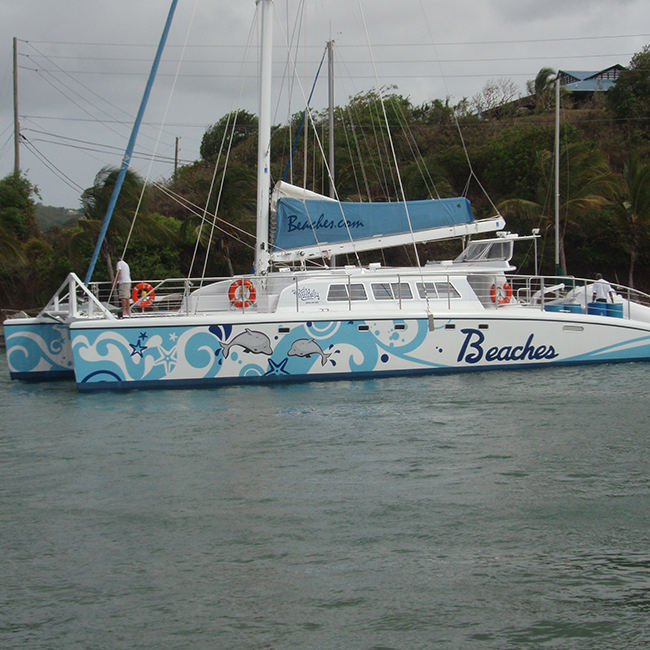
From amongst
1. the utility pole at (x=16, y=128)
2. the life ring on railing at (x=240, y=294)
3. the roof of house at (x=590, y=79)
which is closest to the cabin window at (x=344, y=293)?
the life ring on railing at (x=240, y=294)

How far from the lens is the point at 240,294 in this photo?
44.6ft

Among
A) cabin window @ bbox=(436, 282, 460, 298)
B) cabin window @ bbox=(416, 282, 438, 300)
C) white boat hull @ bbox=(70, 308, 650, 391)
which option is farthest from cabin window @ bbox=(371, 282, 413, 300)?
white boat hull @ bbox=(70, 308, 650, 391)

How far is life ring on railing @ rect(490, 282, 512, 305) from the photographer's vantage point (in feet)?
46.9

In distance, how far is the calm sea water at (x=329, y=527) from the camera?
15.0 ft

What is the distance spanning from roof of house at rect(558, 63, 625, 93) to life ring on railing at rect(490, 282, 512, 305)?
3920 centimetres

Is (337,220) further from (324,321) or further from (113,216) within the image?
(113,216)

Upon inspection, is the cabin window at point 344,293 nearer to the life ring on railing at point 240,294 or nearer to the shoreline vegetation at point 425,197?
the life ring on railing at point 240,294

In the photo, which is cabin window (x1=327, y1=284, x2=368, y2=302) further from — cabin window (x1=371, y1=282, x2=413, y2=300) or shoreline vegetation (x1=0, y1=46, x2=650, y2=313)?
shoreline vegetation (x1=0, y1=46, x2=650, y2=313)

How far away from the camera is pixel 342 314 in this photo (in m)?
12.9

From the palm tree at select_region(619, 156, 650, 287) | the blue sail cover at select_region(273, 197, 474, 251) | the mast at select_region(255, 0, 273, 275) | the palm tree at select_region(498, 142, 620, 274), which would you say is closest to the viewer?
the mast at select_region(255, 0, 273, 275)

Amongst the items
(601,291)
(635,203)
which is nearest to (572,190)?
(635,203)

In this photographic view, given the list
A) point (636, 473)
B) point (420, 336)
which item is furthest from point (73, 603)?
point (420, 336)

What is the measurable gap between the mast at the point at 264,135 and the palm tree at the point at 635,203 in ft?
52.8

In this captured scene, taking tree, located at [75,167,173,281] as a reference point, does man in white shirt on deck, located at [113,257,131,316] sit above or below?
below
